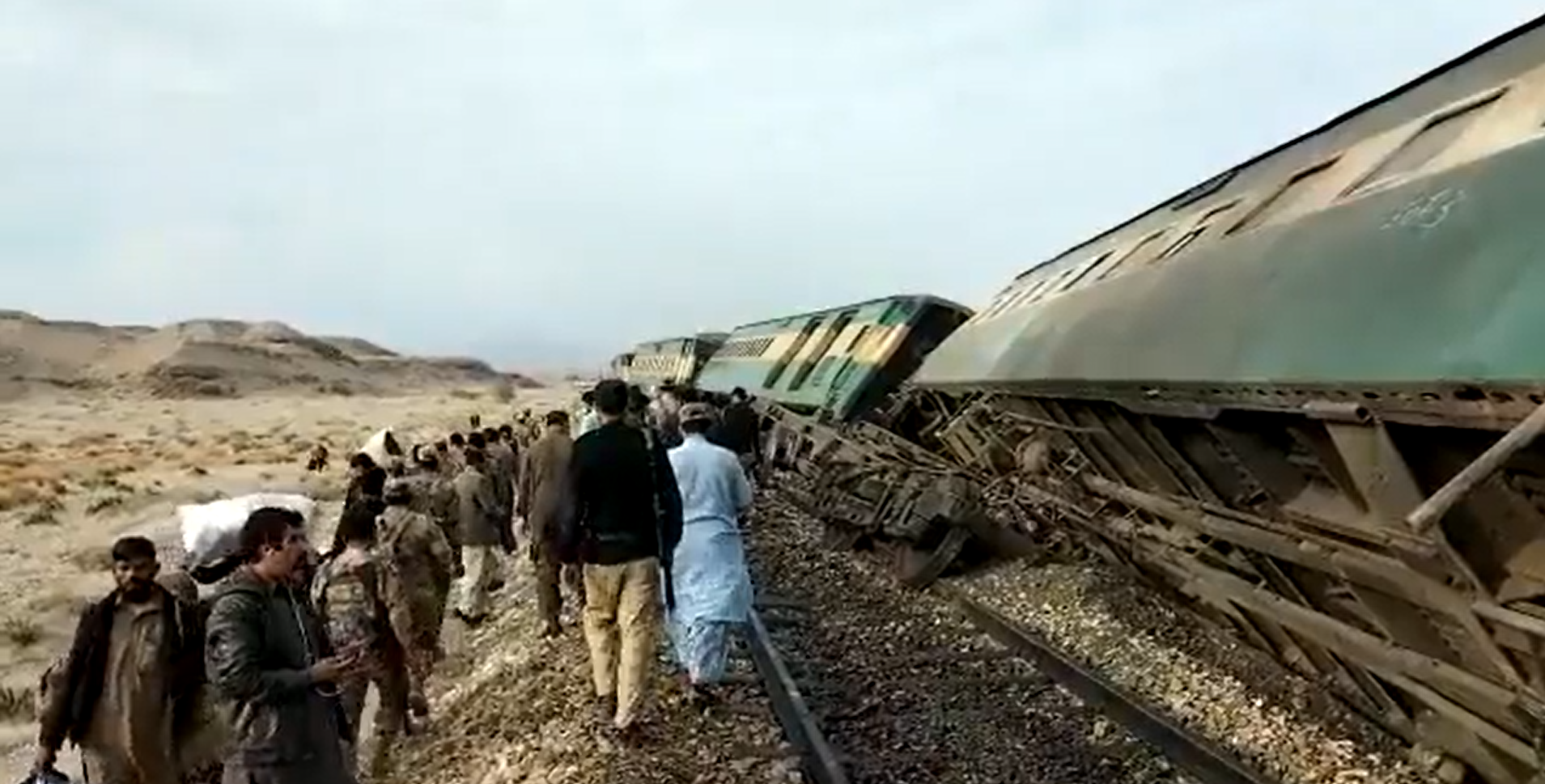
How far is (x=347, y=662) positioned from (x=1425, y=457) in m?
3.39

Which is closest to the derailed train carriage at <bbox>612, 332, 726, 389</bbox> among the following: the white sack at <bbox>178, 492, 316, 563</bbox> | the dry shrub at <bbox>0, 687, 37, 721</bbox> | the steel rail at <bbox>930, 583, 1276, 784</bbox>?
the dry shrub at <bbox>0, 687, 37, 721</bbox>

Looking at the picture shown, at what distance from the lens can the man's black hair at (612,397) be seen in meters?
7.94

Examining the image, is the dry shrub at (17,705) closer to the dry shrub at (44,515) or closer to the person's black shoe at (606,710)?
the person's black shoe at (606,710)

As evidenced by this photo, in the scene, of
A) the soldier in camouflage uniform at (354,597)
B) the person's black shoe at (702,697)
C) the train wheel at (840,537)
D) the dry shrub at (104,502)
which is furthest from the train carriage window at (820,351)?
the dry shrub at (104,502)

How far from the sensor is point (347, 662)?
4.75 meters

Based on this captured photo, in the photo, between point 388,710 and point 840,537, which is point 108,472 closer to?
point 840,537

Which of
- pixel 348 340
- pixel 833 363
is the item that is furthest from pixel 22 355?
pixel 833 363

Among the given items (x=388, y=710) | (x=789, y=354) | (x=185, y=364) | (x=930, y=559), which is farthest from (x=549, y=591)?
(x=185, y=364)

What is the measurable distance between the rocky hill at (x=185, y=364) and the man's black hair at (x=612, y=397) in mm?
90802

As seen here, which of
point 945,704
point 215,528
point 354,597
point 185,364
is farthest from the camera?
point 185,364

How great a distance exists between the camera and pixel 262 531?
464 centimetres

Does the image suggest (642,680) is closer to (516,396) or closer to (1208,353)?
(1208,353)

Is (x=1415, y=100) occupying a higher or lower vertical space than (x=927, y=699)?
higher

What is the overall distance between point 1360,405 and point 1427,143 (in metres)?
1.99
